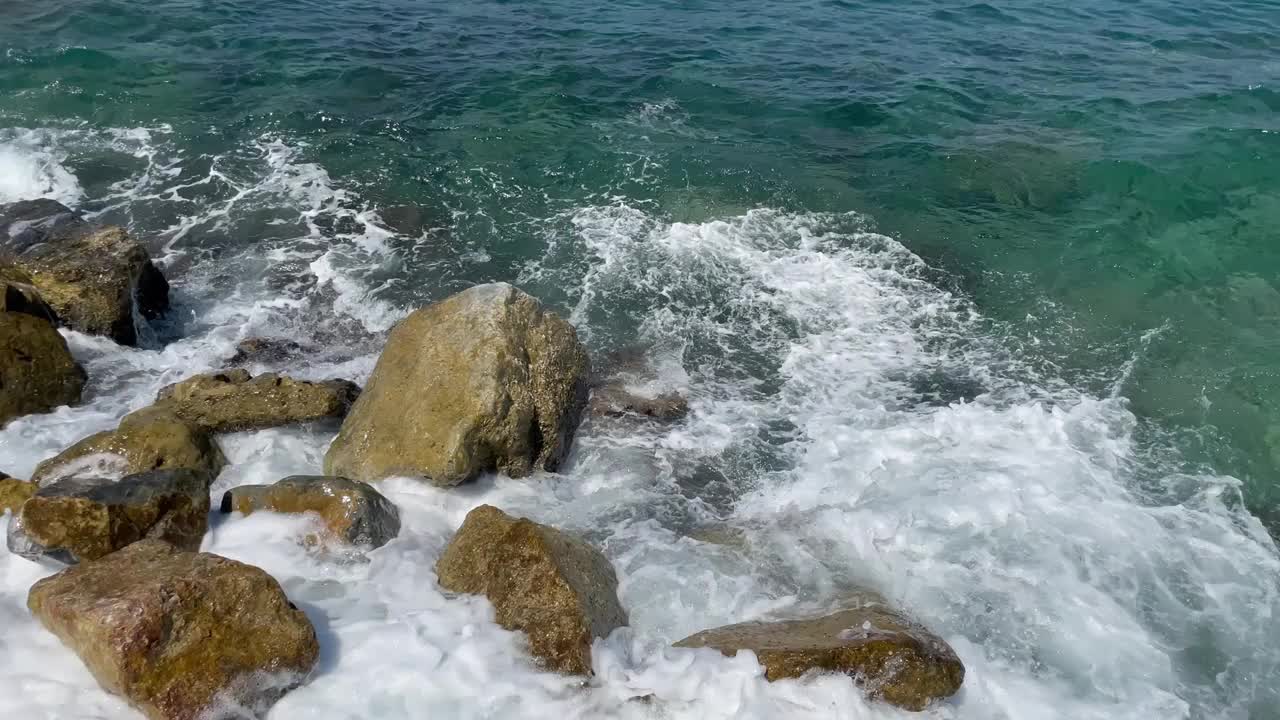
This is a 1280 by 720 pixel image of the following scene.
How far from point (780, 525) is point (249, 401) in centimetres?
524

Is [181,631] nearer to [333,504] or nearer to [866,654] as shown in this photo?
[333,504]

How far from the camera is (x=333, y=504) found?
6762 millimetres

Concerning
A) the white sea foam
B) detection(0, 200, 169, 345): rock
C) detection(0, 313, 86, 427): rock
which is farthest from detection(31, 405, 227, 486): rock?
detection(0, 200, 169, 345): rock

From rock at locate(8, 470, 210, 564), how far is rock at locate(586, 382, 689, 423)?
4.01 meters

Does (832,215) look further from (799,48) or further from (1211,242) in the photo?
(799,48)

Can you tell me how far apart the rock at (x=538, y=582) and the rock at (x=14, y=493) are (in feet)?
10.8

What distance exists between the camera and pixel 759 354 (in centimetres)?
1031

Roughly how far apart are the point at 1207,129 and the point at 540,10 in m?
15.4

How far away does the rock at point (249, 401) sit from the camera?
8039 mm

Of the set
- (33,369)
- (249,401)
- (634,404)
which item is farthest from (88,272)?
(634,404)

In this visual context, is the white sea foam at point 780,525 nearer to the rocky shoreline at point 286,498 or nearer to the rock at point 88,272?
the rocky shoreline at point 286,498

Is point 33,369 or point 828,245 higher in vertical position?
point 33,369

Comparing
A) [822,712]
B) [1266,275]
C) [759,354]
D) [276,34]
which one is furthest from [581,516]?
[276,34]

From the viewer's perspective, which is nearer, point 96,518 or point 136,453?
point 96,518
